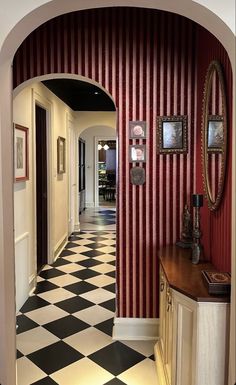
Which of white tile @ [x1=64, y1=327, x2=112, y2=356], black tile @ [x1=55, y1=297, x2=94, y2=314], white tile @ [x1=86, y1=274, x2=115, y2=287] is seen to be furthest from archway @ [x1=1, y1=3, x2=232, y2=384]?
white tile @ [x1=86, y1=274, x2=115, y2=287]

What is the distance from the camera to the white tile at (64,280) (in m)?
4.52

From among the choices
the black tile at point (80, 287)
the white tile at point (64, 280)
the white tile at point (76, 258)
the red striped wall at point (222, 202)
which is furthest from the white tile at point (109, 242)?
the red striped wall at point (222, 202)

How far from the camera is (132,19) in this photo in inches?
120

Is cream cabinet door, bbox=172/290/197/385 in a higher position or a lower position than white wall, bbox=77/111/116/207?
lower

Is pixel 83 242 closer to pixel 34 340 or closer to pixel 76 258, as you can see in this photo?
pixel 76 258

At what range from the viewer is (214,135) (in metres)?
2.38

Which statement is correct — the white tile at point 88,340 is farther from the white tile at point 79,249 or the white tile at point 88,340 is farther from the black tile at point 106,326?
the white tile at point 79,249

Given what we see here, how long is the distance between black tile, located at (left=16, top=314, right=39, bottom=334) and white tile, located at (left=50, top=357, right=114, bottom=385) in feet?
2.52

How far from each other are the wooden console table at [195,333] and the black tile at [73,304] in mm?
1649

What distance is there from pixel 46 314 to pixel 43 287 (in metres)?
0.82

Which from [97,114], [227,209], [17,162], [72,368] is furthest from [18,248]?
[97,114]

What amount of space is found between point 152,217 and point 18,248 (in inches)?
57.3

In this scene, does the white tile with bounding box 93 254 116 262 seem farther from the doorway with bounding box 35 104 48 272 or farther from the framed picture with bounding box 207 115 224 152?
the framed picture with bounding box 207 115 224 152

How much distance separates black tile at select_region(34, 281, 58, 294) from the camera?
4.29 m
